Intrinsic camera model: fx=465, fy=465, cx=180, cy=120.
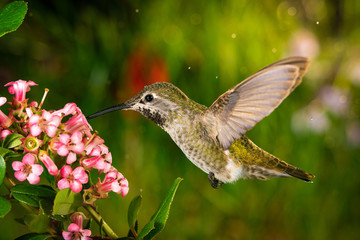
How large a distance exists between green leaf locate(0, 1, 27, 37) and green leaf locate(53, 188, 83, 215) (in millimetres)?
163

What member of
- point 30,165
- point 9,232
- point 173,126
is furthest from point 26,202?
point 9,232

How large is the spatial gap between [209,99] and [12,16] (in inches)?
39.6

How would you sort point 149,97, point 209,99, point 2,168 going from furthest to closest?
point 209,99 → point 149,97 → point 2,168

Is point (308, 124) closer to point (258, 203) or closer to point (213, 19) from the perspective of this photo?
point (258, 203)

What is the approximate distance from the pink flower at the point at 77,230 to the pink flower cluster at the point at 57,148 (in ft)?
0.09

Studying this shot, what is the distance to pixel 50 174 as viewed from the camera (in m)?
0.46

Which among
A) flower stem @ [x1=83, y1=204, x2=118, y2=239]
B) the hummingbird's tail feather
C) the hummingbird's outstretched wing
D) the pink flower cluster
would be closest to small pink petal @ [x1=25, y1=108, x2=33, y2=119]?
the pink flower cluster

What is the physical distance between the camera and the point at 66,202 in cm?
44

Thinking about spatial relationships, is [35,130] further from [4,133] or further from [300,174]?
[300,174]

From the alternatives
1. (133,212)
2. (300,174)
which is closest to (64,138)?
(133,212)

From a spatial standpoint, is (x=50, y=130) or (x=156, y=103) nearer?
(x=50, y=130)

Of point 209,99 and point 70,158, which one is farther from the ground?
point 70,158

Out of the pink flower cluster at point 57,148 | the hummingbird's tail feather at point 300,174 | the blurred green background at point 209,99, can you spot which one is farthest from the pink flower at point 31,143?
the blurred green background at point 209,99

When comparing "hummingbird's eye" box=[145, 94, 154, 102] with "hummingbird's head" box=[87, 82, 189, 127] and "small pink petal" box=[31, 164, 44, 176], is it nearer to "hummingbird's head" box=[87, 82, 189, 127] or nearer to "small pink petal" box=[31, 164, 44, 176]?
"hummingbird's head" box=[87, 82, 189, 127]
